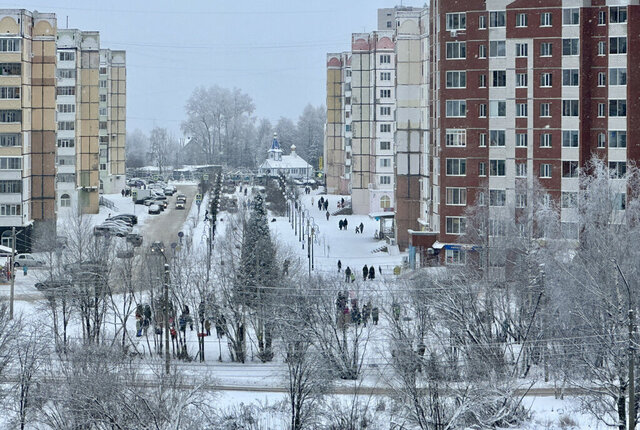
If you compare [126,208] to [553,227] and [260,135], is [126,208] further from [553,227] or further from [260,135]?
[260,135]

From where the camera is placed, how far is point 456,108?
153ft

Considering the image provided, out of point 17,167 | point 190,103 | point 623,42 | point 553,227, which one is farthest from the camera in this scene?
point 190,103

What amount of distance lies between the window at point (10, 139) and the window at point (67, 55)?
1649 centimetres

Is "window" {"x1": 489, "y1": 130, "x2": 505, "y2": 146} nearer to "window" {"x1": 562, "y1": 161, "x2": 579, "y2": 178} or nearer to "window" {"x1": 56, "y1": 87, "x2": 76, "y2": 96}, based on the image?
"window" {"x1": 562, "y1": 161, "x2": 579, "y2": 178}

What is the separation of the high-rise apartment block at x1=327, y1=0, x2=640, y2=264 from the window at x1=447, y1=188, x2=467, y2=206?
0.16ft

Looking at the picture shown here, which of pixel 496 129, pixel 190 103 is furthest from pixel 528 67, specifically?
pixel 190 103

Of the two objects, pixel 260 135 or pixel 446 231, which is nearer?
pixel 446 231

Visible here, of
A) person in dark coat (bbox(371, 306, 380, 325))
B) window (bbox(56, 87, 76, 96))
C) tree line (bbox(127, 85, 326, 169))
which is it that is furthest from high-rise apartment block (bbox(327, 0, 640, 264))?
tree line (bbox(127, 85, 326, 169))

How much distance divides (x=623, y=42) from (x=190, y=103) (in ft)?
422

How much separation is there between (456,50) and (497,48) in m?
1.69

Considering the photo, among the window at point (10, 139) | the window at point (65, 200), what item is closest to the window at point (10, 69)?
the window at point (10, 139)

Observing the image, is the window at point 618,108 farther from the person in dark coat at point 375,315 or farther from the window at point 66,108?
the window at point 66,108

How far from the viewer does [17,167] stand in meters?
53.4

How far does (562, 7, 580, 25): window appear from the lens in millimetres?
44406
